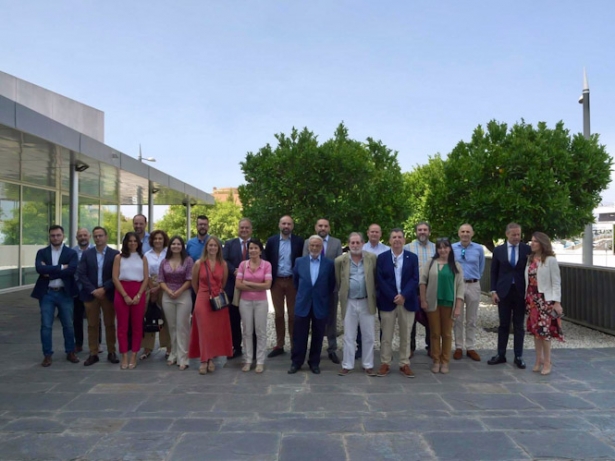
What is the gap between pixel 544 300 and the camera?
6332 millimetres

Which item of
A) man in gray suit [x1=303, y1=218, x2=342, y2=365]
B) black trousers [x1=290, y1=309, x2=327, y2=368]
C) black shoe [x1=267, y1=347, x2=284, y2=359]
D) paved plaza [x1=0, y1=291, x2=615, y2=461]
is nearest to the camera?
paved plaza [x1=0, y1=291, x2=615, y2=461]

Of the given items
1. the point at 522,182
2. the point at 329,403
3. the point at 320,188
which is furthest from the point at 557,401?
the point at 320,188

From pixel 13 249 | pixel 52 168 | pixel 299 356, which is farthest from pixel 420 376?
pixel 13 249

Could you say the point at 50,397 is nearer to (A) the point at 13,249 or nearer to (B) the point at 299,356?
(B) the point at 299,356

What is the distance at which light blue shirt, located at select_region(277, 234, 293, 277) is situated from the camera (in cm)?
708

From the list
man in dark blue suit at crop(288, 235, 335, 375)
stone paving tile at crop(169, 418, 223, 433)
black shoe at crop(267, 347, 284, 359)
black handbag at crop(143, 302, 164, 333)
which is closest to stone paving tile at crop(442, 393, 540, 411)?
man in dark blue suit at crop(288, 235, 335, 375)

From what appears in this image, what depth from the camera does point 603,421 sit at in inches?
183

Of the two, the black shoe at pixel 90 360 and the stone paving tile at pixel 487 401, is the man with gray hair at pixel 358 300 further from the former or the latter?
the black shoe at pixel 90 360

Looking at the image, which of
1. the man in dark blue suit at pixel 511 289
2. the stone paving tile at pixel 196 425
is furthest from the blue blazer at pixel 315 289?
the man in dark blue suit at pixel 511 289

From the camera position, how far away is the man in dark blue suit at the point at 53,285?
6.64 metres

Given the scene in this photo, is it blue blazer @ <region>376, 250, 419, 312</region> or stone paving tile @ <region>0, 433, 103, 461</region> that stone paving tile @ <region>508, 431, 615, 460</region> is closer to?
blue blazer @ <region>376, 250, 419, 312</region>

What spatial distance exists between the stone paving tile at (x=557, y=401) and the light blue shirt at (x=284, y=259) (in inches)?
126

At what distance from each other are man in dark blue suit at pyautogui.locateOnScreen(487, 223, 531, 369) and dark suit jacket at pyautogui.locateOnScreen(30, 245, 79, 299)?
17.6ft

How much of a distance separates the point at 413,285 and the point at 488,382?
4.37ft
